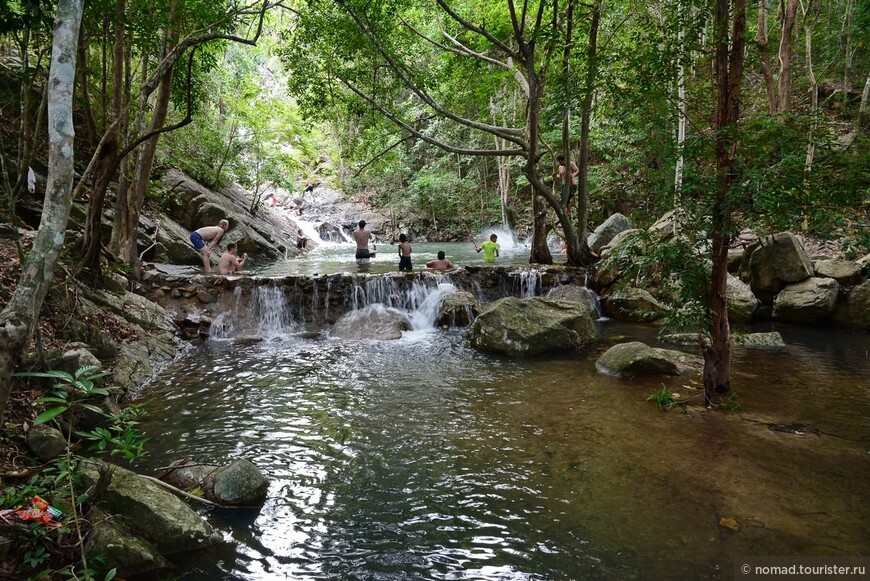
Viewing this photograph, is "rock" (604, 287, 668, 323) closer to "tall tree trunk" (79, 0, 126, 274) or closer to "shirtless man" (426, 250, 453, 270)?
"shirtless man" (426, 250, 453, 270)

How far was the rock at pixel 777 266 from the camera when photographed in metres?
10.0

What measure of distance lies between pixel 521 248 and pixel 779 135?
65.4ft

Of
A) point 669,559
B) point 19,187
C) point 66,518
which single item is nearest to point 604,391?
point 669,559

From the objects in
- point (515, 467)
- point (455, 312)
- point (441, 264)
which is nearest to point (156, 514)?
point (515, 467)

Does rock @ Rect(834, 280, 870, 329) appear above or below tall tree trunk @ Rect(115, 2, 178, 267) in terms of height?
below

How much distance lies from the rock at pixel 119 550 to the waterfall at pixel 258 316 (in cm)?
721

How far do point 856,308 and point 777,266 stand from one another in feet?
4.96

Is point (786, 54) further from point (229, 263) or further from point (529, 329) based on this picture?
point (229, 263)

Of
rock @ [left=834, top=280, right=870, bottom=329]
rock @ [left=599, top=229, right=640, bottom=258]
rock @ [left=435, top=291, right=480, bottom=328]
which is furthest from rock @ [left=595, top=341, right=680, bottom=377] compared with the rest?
rock @ [left=834, top=280, right=870, bottom=329]

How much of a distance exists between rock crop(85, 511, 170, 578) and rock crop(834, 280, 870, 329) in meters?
11.8

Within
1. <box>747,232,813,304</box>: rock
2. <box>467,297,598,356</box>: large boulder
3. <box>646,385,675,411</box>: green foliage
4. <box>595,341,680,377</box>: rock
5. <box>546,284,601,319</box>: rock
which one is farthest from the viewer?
<box>546,284,601,319</box>: rock

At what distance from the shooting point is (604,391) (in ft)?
20.7

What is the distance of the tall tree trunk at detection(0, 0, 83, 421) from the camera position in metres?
2.96

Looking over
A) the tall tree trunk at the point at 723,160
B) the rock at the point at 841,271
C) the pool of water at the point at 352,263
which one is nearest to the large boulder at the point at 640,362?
the tall tree trunk at the point at 723,160
